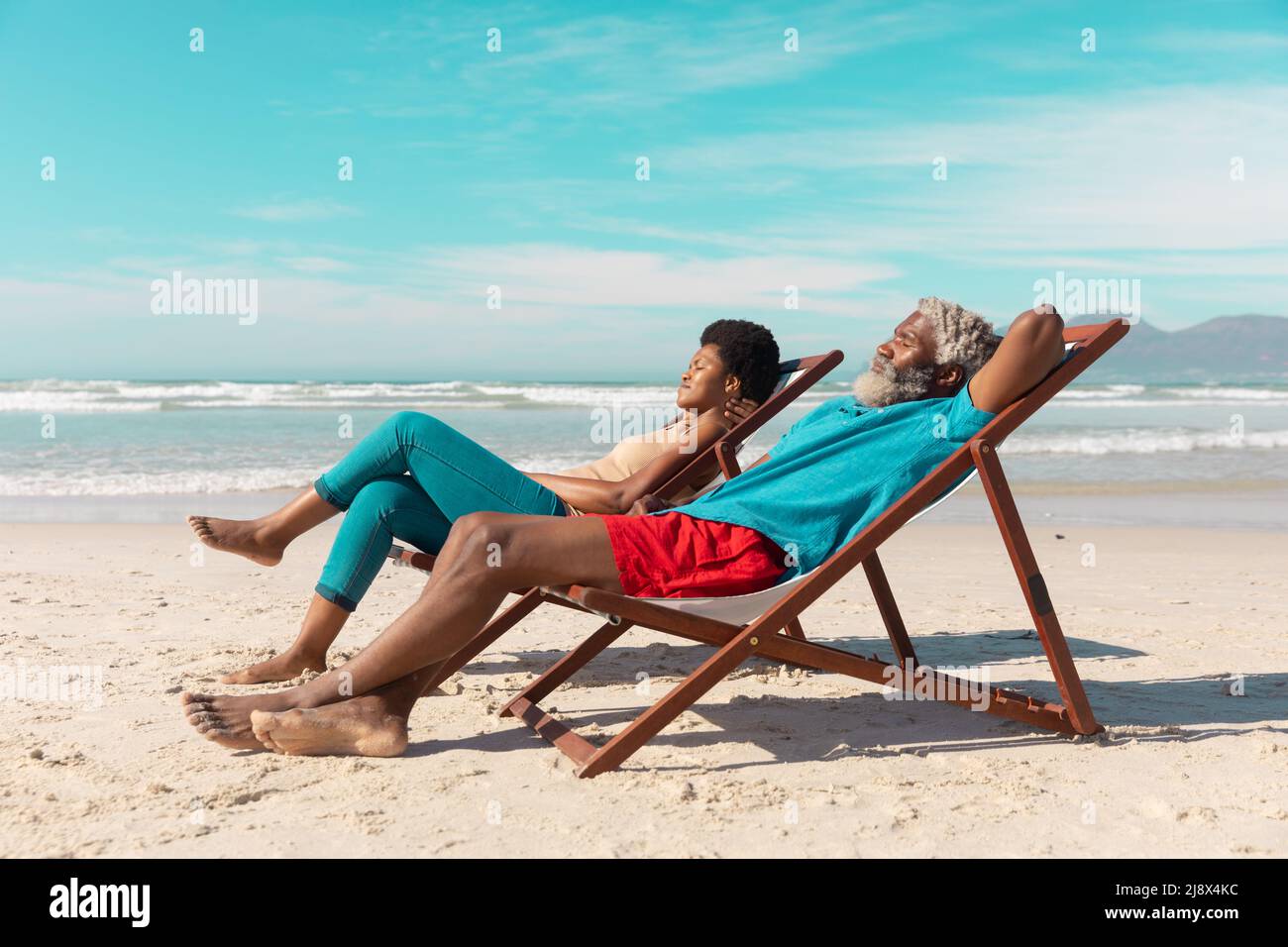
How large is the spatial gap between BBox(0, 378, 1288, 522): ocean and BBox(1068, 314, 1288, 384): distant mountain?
1265cm

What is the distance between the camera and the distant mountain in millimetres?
43344

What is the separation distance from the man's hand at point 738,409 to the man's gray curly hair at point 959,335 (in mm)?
1108

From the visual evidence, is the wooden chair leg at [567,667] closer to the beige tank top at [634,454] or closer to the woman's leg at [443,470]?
the woman's leg at [443,470]

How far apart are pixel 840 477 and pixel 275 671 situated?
6.91ft

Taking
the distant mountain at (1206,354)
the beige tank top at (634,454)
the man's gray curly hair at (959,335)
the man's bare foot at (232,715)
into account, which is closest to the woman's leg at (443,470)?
the beige tank top at (634,454)

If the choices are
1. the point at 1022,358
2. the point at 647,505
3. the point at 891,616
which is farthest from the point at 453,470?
the point at 1022,358

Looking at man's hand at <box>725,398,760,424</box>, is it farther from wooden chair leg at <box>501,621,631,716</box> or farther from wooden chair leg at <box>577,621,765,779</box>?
wooden chair leg at <box>577,621,765,779</box>

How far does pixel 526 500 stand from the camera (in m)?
3.74

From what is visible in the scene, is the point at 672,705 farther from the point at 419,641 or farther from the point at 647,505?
the point at 647,505

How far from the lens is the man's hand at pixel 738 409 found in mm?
4359

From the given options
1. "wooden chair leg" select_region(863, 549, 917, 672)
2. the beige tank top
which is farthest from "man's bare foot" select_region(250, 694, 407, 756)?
"wooden chair leg" select_region(863, 549, 917, 672)

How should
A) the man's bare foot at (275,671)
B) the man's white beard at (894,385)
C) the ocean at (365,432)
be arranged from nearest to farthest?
the man's white beard at (894,385), the man's bare foot at (275,671), the ocean at (365,432)

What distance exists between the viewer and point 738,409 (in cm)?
437
